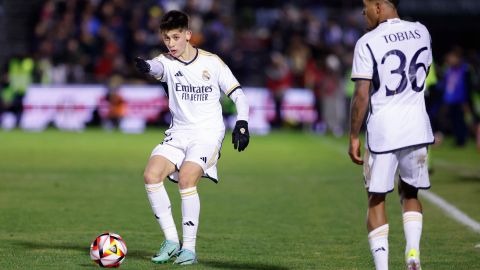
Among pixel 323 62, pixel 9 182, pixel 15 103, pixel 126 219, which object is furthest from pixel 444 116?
pixel 126 219

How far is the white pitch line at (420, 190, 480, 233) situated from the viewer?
11430 millimetres

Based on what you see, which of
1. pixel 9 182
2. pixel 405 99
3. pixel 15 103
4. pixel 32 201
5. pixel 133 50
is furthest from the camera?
pixel 133 50

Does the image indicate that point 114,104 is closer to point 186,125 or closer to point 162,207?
point 186,125

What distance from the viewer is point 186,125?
29.9 feet

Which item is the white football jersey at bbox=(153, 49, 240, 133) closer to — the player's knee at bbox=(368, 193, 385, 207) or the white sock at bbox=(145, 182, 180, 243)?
the white sock at bbox=(145, 182, 180, 243)

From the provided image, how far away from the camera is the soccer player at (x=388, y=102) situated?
7.24 m

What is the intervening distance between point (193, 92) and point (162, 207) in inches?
39.4

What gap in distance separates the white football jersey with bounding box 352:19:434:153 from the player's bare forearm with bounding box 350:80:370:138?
5 cm

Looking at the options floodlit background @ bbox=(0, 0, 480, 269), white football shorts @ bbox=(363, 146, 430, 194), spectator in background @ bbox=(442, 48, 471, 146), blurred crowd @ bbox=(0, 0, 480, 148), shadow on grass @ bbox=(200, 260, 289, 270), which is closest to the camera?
white football shorts @ bbox=(363, 146, 430, 194)

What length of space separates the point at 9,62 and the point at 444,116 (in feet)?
40.6

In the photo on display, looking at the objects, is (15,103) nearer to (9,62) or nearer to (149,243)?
(9,62)

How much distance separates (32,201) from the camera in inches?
520

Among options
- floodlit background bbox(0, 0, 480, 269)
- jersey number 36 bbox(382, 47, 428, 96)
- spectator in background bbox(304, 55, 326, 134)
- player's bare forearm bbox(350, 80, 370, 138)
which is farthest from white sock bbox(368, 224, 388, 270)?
spectator in background bbox(304, 55, 326, 134)

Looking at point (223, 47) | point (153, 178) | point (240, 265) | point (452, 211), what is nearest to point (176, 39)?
point (153, 178)
